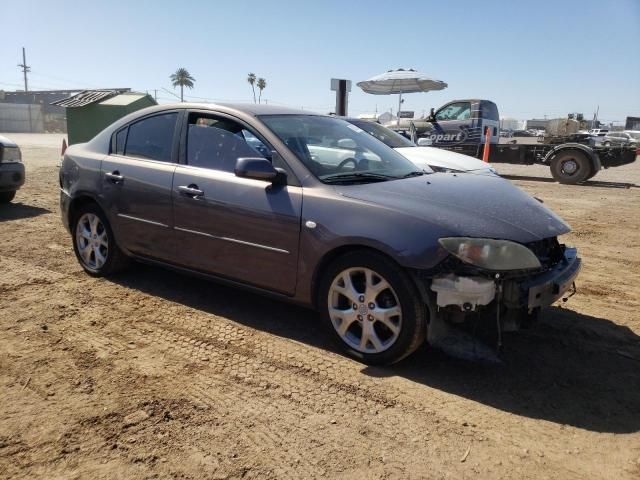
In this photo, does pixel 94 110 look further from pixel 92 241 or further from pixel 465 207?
pixel 465 207

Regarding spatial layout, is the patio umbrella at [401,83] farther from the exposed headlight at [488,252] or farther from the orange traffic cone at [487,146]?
the exposed headlight at [488,252]

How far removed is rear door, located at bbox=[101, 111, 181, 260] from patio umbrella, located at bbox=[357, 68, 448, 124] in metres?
15.5

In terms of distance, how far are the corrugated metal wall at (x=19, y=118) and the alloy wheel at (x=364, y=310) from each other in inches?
2152

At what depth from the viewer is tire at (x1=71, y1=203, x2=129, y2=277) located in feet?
15.5

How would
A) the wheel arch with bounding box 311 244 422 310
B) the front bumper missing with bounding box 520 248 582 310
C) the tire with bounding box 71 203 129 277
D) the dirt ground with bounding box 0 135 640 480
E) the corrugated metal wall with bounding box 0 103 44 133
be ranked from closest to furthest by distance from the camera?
the dirt ground with bounding box 0 135 640 480 → the front bumper missing with bounding box 520 248 582 310 → the wheel arch with bounding box 311 244 422 310 → the tire with bounding box 71 203 129 277 → the corrugated metal wall with bounding box 0 103 44 133

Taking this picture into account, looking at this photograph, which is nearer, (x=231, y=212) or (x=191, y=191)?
(x=231, y=212)

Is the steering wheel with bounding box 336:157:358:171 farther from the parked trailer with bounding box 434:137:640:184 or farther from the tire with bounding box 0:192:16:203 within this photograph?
the parked trailer with bounding box 434:137:640:184

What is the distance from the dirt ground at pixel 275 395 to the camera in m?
2.37

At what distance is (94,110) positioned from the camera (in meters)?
17.0

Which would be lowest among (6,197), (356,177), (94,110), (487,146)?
(6,197)

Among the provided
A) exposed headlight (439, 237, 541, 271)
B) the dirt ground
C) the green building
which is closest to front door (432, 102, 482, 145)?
the green building

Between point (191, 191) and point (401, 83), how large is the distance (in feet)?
54.9

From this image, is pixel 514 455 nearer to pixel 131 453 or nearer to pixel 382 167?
pixel 131 453

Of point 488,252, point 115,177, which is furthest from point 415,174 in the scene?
Result: point 115,177
